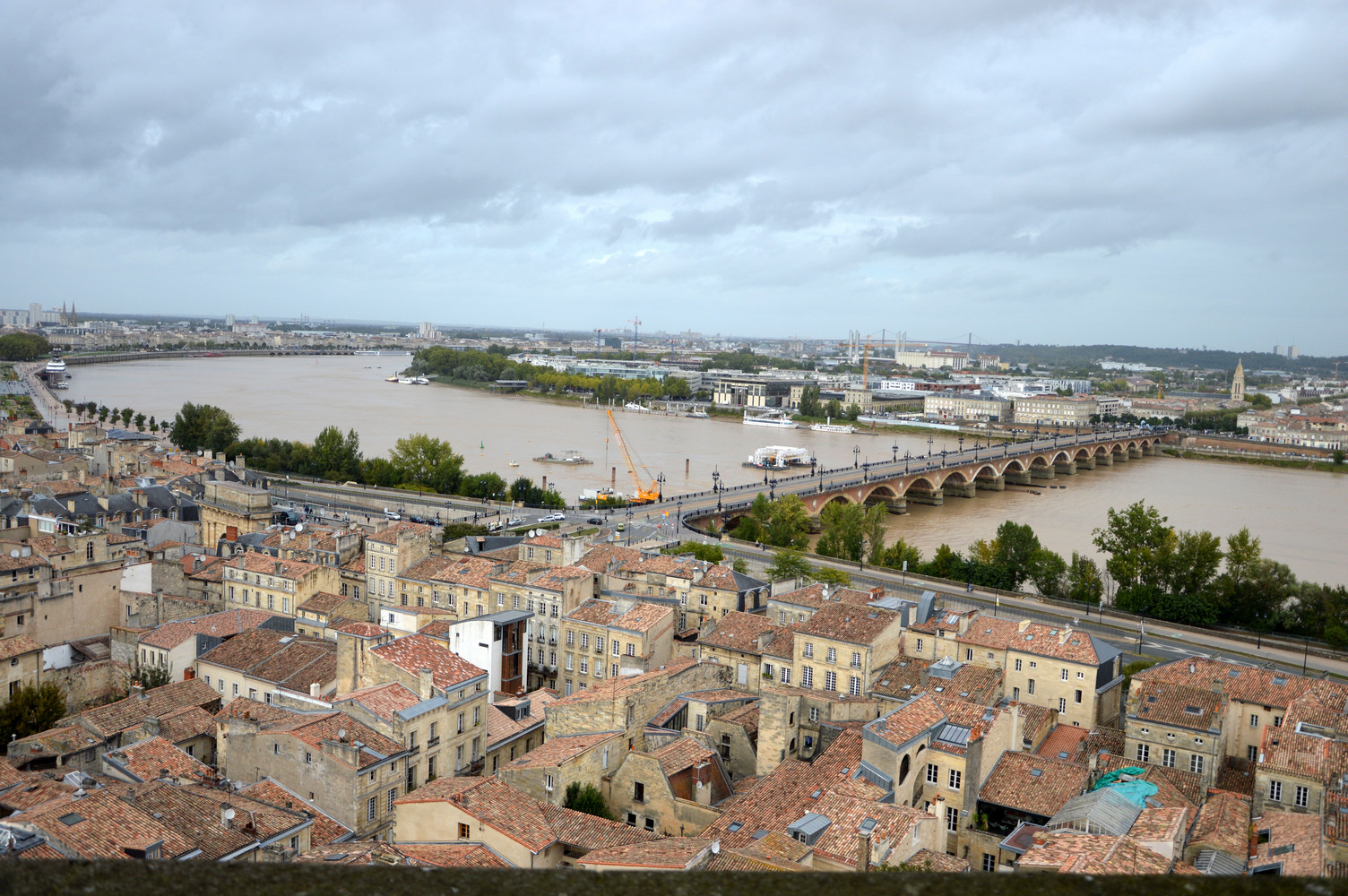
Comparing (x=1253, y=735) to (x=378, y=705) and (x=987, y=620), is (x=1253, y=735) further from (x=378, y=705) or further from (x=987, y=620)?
(x=378, y=705)

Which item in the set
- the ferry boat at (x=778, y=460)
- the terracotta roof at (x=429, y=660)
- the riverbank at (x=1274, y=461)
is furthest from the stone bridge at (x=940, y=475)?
the terracotta roof at (x=429, y=660)

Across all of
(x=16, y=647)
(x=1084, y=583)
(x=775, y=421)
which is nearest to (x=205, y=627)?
(x=16, y=647)

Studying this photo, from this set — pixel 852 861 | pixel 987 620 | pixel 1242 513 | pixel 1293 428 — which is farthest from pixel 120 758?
pixel 1293 428

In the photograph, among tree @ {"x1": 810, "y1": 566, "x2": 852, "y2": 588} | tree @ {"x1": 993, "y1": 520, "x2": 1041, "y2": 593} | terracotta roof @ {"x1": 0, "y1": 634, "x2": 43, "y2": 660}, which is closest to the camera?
terracotta roof @ {"x1": 0, "y1": 634, "x2": 43, "y2": 660}

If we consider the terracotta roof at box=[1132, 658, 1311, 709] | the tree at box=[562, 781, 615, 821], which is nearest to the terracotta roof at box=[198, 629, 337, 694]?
the tree at box=[562, 781, 615, 821]

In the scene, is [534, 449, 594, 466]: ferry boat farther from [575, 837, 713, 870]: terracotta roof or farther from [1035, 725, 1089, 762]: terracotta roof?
[575, 837, 713, 870]: terracotta roof

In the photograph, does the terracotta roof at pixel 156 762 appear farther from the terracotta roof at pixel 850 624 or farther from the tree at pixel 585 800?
the terracotta roof at pixel 850 624
